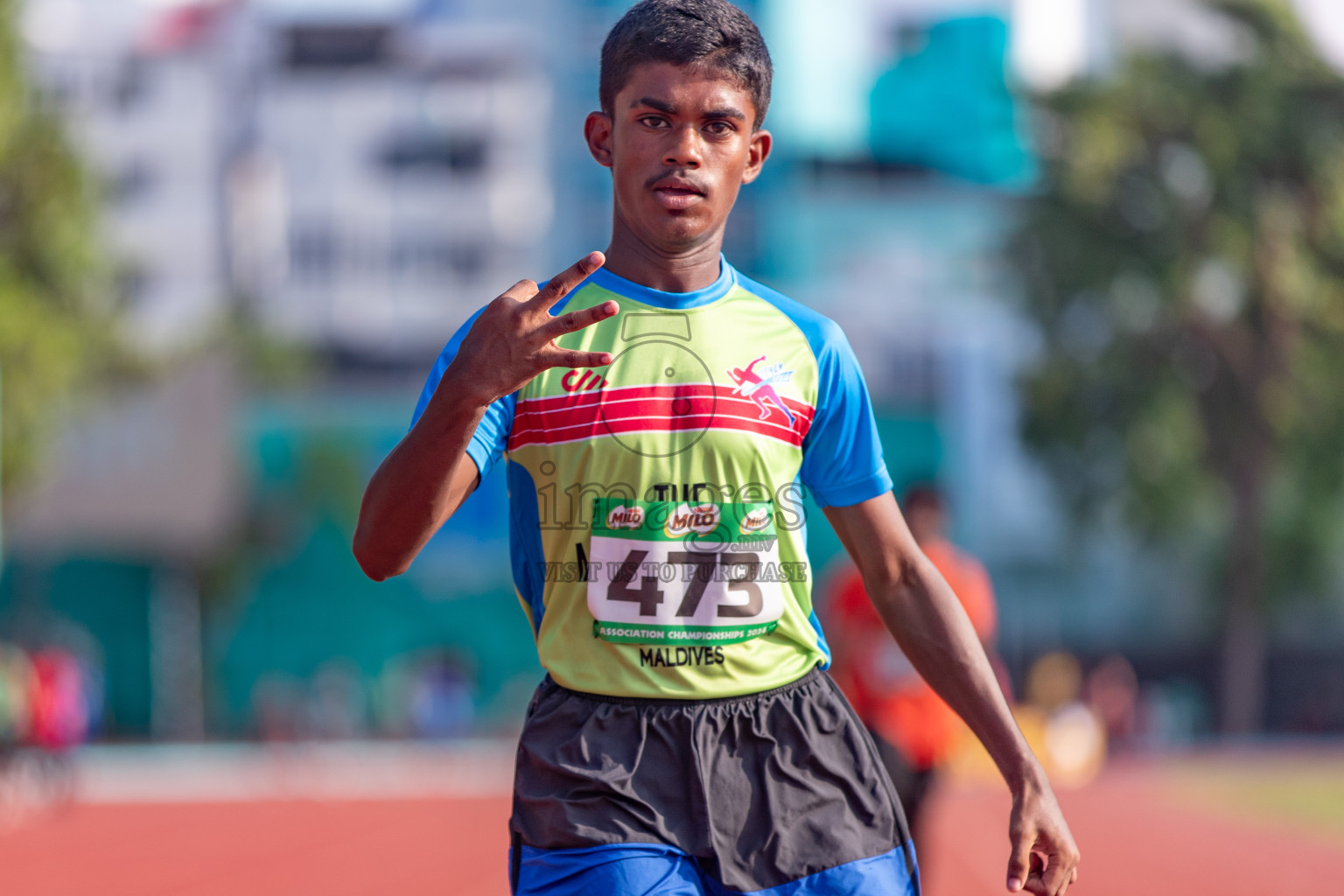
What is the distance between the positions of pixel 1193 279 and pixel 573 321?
2883 cm

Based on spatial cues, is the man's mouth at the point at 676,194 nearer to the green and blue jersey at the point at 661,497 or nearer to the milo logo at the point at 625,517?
the green and blue jersey at the point at 661,497

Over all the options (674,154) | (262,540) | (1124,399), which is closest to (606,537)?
(674,154)

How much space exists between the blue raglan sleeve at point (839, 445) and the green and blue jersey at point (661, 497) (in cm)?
3

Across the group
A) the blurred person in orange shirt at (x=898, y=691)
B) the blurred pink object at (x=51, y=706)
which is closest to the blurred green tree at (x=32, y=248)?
the blurred pink object at (x=51, y=706)

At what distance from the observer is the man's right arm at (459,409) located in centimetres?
241

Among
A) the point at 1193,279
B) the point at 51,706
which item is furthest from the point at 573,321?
the point at 1193,279

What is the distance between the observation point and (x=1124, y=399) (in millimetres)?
29797

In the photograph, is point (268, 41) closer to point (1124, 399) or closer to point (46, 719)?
point (1124, 399)

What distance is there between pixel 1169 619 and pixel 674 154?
120 feet

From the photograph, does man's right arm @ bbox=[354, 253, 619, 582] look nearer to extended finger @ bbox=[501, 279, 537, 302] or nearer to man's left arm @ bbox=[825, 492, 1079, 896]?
extended finger @ bbox=[501, 279, 537, 302]

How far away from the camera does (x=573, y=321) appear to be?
2.40m

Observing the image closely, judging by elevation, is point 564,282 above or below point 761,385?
above

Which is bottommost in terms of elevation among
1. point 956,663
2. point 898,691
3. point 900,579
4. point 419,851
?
point 419,851

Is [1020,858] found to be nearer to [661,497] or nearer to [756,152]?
[661,497]
